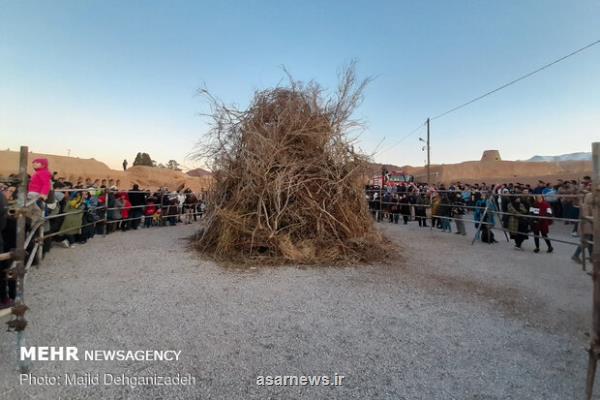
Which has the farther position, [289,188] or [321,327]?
[289,188]

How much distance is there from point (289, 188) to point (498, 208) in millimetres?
7354

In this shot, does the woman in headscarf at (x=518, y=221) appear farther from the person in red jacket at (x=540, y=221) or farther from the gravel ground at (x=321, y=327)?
the gravel ground at (x=321, y=327)

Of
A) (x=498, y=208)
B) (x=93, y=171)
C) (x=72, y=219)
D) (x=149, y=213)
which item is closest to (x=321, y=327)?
(x=72, y=219)

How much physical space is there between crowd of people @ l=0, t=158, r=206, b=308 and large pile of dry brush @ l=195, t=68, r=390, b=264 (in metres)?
1.85

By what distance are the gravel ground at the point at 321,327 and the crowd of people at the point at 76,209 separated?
858 millimetres

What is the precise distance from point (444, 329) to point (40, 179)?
6.00 meters

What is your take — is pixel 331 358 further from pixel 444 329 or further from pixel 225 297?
pixel 225 297

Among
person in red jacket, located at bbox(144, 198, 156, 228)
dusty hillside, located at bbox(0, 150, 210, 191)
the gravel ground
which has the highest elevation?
dusty hillside, located at bbox(0, 150, 210, 191)

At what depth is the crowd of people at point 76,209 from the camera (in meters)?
3.63

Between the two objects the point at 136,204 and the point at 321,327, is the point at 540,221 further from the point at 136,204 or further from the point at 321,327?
the point at 136,204

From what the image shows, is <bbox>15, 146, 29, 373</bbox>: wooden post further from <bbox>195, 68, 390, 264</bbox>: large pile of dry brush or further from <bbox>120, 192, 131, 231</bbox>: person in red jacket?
<bbox>120, 192, 131, 231</bbox>: person in red jacket

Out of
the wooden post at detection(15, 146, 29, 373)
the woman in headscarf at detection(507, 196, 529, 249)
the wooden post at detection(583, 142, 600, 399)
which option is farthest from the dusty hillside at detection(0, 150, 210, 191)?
the wooden post at detection(583, 142, 600, 399)

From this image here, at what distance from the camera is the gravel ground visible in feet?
7.58

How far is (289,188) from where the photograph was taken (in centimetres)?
644
